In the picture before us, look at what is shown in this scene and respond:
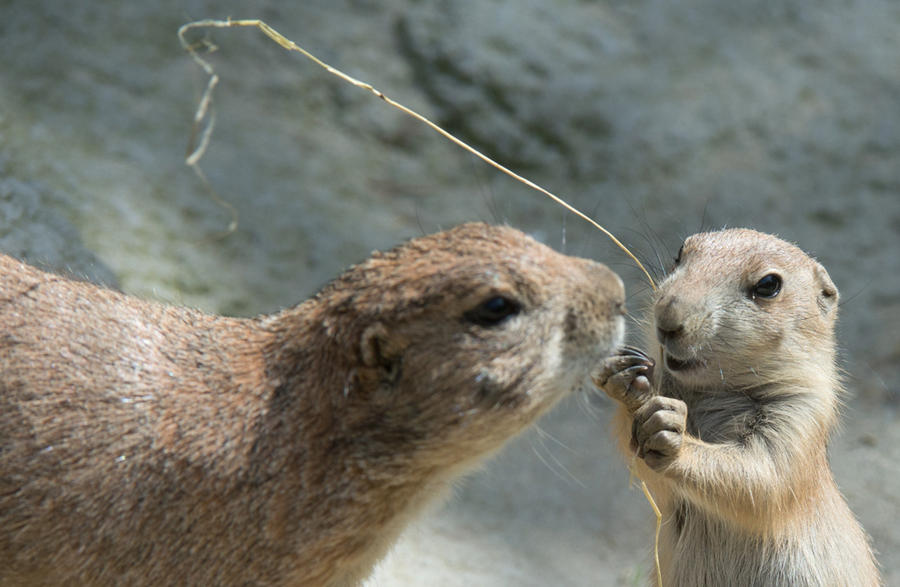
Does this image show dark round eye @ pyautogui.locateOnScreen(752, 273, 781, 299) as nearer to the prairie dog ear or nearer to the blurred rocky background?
the prairie dog ear

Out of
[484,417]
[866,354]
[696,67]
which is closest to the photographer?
[484,417]

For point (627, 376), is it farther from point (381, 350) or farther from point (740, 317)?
point (381, 350)

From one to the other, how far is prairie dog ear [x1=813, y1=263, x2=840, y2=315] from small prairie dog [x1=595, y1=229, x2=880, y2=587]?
0.05ft

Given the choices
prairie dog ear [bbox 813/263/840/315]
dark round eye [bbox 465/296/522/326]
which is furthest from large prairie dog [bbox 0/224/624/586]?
prairie dog ear [bbox 813/263/840/315]

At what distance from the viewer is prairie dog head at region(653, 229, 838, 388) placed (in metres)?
3.40

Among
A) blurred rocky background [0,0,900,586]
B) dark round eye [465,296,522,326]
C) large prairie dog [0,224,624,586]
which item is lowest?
blurred rocky background [0,0,900,586]

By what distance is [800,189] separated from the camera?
659cm

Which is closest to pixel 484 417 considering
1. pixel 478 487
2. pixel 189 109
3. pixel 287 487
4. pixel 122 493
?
pixel 287 487

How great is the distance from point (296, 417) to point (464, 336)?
54 cm

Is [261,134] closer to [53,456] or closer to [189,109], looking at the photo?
[189,109]

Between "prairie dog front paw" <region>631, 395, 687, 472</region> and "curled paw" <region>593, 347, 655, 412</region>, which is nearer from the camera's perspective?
"prairie dog front paw" <region>631, 395, 687, 472</region>

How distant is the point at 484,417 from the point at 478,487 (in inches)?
111

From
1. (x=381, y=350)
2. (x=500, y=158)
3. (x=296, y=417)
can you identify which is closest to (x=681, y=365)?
(x=381, y=350)

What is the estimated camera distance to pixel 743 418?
140 inches
